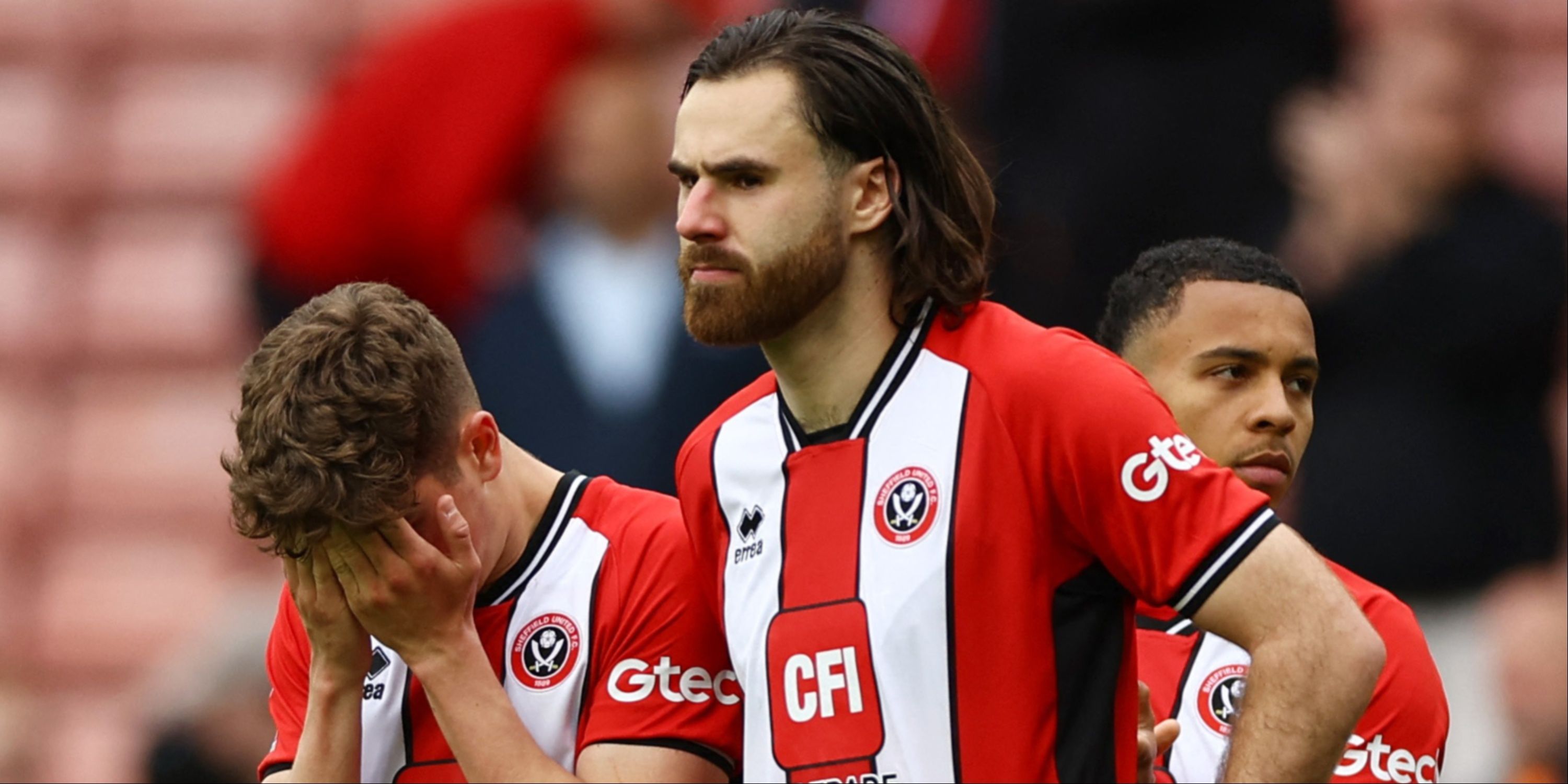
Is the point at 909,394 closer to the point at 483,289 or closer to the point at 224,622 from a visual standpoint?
the point at 483,289

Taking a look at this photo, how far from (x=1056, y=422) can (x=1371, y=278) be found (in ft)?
11.5

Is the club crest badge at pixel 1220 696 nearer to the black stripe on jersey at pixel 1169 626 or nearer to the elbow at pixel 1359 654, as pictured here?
the black stripe on jersey at pixel 1169 626

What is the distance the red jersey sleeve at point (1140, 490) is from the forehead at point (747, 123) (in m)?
0.68

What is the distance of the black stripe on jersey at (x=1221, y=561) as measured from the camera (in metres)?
3.78

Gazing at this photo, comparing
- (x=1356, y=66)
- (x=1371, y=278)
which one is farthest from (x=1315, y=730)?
(x=1356, y=66)

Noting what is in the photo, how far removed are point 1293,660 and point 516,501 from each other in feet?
5.06

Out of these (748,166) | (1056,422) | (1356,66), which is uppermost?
(1356,66)

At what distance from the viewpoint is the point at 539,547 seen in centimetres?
445

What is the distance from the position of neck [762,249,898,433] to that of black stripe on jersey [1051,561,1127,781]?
1.81 feet

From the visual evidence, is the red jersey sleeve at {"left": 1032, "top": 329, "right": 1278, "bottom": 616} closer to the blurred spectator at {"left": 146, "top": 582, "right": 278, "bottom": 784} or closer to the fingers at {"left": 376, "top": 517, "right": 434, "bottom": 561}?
the fingers at {"left": 376, "top": 517, "right": 434, "bottom": 561}

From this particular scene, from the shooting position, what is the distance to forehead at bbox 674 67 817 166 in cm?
422

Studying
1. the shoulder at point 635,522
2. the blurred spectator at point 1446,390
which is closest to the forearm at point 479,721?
the shoulder at point 635,522

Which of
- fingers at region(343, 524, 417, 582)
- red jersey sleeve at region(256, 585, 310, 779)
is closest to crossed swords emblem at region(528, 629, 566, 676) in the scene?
fingers at region(343, 524, 417, 582)

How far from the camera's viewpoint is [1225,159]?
738 cm
